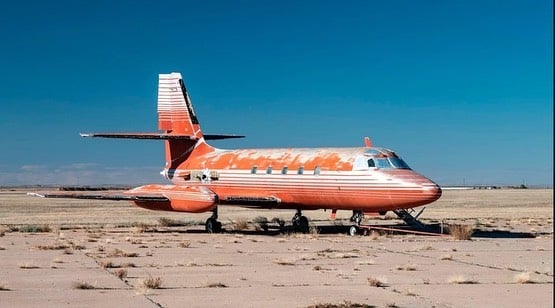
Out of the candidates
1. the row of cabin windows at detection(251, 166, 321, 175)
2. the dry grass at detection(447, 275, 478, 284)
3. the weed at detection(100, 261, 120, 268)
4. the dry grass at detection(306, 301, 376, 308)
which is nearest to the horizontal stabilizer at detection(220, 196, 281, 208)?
the row of cabin windows at detection(251, 166, 321, 175)

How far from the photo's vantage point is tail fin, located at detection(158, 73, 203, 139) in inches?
1535

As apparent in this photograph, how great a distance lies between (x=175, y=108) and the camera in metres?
39.2

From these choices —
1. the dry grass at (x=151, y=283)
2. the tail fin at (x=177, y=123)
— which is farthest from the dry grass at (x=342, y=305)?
the tail fin at (x=177, y=123)

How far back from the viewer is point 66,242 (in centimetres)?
2597

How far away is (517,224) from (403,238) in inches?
469

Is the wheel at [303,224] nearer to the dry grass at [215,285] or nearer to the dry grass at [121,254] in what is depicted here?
the dry grass at [121,254]

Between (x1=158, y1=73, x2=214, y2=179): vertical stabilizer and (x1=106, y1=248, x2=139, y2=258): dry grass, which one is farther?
(x1=158, y1=73, x2=214, y2=179): vertical stabilizer

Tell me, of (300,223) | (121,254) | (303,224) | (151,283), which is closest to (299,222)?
(300,223)

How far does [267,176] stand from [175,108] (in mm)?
8780

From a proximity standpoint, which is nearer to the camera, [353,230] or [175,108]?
[353,230]

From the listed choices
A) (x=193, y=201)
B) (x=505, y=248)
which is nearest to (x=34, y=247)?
(x=193, y=201)

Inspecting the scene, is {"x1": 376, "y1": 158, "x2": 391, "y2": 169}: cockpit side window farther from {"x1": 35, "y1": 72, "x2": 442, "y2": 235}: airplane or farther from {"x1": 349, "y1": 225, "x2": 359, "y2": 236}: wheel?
{"x1": 349, "y1": 225, "x2": 359, "y2": 236}: wheel

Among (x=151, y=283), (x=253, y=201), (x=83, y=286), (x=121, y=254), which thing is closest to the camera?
(x=83, y=286)

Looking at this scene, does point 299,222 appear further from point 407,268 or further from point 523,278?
point 523,278
